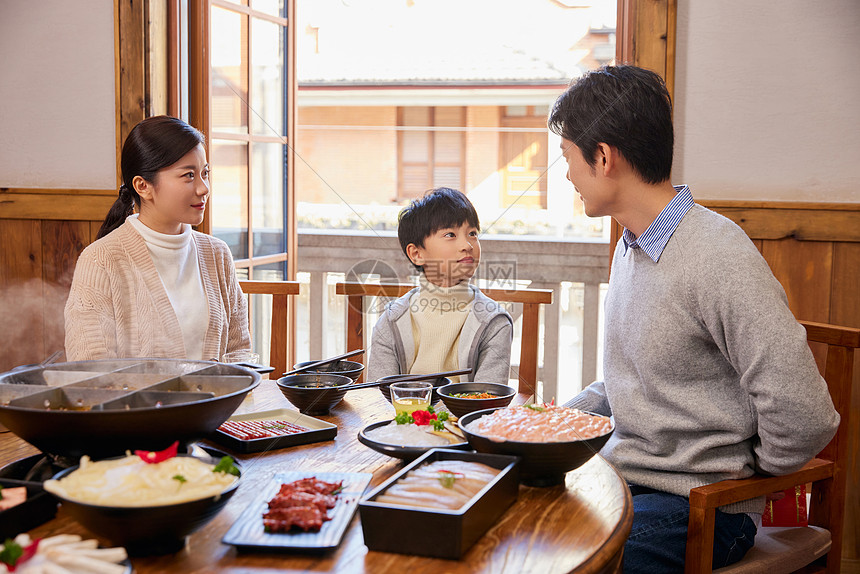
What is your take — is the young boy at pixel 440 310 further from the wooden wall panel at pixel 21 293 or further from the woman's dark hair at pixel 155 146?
the wooden wall panel at pixel 21 293

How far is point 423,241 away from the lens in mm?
2129

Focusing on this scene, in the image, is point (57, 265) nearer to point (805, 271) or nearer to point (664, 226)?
point (664, 226)

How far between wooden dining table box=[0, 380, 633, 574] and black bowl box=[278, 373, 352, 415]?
0.62ft

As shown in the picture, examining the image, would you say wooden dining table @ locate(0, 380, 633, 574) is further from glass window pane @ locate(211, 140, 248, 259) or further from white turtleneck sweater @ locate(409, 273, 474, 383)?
glass window pane @ locate(211, 140, 248, 259)

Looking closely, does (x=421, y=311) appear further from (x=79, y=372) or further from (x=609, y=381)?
(x=79, y=372)

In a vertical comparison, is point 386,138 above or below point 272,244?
above

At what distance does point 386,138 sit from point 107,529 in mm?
11313

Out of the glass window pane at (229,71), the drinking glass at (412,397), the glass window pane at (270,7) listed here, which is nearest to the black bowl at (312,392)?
the drinking glass at (412,397)

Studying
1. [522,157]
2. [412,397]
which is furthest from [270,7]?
[522,157]

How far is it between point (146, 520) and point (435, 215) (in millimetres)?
1434

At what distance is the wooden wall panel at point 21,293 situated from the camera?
289cm

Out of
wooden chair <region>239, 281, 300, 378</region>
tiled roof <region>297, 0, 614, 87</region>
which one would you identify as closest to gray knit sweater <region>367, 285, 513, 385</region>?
wooden chair <region>239, 281, 300, 378</region>

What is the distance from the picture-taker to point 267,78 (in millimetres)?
3229

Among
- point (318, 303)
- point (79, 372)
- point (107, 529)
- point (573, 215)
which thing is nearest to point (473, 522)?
point (107, 529)
